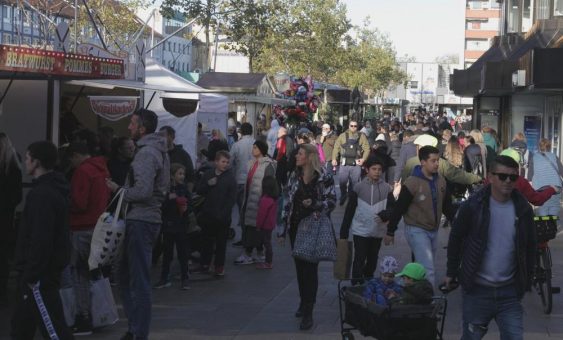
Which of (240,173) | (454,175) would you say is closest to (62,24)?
(240,173)

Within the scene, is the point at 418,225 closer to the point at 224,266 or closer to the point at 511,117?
the point at 224,266

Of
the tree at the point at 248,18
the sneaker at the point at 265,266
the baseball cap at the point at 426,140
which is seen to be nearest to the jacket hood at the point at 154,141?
the baseball cap at the point at 426,140

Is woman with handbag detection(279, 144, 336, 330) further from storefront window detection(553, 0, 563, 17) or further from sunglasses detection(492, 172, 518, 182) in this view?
storefront window detection(553, 0, 563, 17)

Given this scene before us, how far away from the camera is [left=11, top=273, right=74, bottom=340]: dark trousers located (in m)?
6.79

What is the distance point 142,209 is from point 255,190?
5177 millimetres

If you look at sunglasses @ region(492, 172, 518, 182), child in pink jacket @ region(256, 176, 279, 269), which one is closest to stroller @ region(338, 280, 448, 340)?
sunglasses @ region(492, 172, 518, 182)

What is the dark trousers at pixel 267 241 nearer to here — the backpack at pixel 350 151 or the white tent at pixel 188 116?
the white tent at pixel 188 116

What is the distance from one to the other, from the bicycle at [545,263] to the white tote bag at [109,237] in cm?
434

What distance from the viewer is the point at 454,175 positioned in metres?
11.5

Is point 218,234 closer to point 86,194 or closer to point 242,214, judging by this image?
point 242,214

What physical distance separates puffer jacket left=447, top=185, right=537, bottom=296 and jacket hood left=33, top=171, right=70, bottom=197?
2.69m

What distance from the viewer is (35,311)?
681 centimetres

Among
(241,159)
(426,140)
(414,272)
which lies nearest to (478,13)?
(241,159)

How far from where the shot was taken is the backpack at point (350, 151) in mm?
19938
